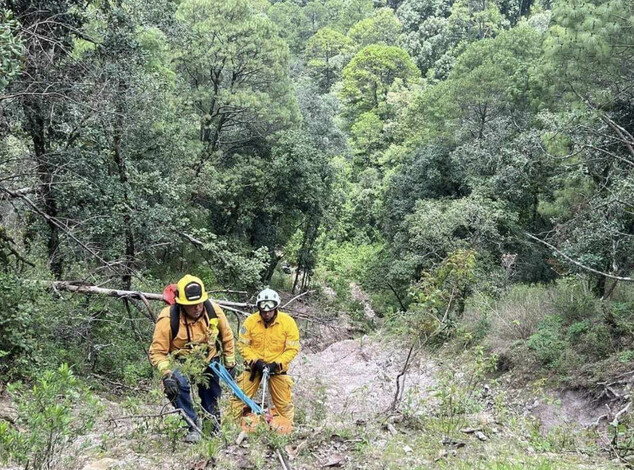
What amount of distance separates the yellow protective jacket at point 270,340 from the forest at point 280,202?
1.42m

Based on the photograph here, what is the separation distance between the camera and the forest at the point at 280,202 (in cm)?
685

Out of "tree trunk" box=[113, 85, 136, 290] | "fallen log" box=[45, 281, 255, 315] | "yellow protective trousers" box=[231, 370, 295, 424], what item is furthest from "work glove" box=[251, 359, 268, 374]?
"tree trunk" box=[113, 85, 136, 290]

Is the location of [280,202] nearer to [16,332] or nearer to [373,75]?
[16,332]

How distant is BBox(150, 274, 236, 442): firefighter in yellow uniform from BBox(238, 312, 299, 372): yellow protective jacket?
1.88 ft

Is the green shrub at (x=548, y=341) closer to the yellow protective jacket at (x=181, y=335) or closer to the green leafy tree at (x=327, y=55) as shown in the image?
the yellow protective jacket at (x=181, y=335)

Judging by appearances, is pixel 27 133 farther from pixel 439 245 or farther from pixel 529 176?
pixel 529 176

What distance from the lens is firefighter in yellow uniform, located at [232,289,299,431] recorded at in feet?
18.1

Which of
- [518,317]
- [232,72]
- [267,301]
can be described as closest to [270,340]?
[267,301]

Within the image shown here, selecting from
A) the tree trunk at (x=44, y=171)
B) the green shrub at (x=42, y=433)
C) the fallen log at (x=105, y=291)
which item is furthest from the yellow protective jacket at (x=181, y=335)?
the tree trunk at (x=44, y=171)

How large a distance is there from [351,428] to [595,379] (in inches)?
197

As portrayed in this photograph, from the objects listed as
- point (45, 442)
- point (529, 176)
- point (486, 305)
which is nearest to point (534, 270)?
point (529, 176)

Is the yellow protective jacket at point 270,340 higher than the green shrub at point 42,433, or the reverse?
the green shrub at point 42,433

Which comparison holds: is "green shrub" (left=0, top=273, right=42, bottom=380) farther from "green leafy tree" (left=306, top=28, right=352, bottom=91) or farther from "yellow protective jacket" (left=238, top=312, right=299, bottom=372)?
"green leafy tree" (left=306, top=28, right=352, bottom=91)

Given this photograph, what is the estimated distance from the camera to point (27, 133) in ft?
28.4
